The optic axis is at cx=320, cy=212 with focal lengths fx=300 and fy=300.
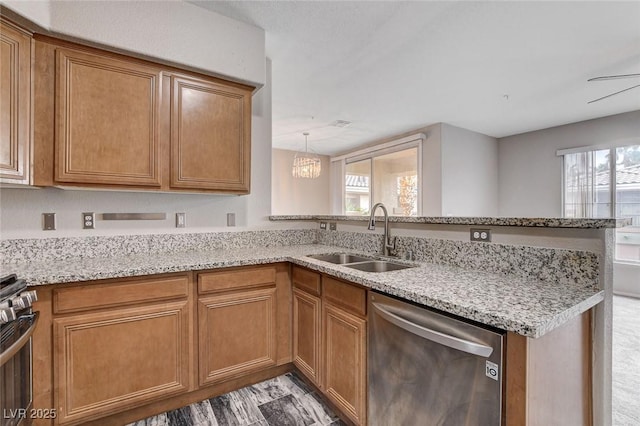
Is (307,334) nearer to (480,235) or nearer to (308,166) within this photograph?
(480,235)

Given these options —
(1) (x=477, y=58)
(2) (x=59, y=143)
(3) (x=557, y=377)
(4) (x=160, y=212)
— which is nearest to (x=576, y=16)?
(1) (x=477, y=58)

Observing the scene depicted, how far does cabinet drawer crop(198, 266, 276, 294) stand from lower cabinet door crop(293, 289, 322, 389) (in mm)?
239

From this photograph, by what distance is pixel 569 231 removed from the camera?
1306 mm

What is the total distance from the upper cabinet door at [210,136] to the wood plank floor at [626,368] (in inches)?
111

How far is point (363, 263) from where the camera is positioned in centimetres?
206

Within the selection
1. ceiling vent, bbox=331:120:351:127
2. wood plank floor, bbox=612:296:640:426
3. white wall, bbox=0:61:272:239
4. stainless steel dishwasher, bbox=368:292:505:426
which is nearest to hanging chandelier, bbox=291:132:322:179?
ceiling vent, bbox=331:120:351:127

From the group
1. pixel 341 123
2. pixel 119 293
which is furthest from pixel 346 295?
pixel 341 123

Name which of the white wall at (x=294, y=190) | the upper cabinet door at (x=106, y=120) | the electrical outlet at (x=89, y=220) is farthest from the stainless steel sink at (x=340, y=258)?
the white wall at (x=294, y=190)

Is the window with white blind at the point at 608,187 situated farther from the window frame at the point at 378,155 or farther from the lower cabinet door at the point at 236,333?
the lower cabinet door at the point at 236,333

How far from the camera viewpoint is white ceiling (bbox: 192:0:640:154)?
2.19m

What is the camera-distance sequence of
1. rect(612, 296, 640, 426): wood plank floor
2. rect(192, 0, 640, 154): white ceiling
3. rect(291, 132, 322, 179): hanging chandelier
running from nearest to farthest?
rect(612, 296, 640, 426): wood plank floor, rect(192, 0, 640, 154): white ceiling, rect(291, 132, 322, 179): hanging chandelier

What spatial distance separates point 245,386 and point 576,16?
3.64 meters

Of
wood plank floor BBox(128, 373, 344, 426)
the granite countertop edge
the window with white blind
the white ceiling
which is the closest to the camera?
the granite countertop edge

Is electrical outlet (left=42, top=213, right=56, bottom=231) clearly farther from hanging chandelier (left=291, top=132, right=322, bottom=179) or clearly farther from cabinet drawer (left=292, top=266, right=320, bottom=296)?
hanging chandelier (left=291, top=132, right=322, bottom=179)
